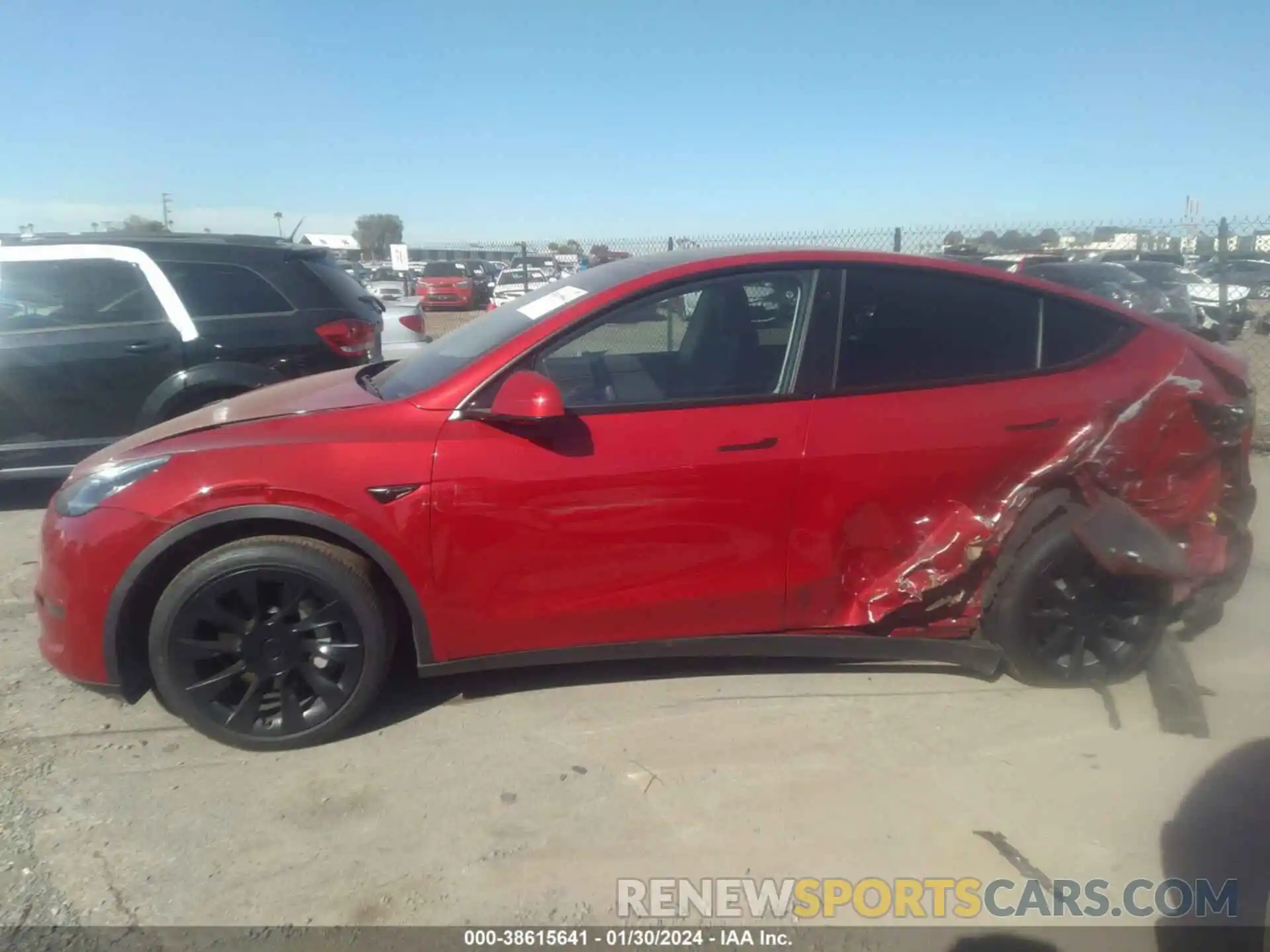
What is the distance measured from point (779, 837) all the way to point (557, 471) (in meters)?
1.35

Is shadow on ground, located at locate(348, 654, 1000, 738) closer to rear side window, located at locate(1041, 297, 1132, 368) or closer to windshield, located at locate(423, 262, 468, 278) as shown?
rear side window, located at locate(1041, 297, 1132, 368)

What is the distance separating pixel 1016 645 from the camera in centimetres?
359

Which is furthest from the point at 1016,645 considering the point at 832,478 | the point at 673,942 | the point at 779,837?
the point at 673,942

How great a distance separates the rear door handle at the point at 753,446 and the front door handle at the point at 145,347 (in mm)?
4168

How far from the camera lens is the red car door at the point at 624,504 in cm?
321

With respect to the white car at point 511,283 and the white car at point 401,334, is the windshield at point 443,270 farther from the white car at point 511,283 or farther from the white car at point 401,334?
the white car at point 401,334

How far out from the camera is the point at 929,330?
11.7 ft

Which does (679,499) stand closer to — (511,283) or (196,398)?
(196,398)

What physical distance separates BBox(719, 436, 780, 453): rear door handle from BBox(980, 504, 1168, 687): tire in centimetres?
103

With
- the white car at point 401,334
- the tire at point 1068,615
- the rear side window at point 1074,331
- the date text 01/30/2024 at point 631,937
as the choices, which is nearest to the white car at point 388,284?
the white car at point 401,334

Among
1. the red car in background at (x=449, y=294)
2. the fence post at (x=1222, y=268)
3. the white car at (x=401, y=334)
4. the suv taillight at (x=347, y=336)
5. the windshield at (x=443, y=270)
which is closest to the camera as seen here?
the suv taillight at (x=347, y=336)

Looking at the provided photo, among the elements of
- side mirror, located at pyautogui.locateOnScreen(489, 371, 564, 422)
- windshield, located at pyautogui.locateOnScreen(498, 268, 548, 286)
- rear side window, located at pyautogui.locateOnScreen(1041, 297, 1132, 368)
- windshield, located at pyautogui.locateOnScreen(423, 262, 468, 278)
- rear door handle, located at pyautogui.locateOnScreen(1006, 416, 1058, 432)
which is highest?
windshield, located at pyautogui.locateOnScreen(423, 262, 468, 278)

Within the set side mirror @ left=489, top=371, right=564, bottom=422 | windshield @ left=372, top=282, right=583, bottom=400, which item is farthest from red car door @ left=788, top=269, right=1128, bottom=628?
windshield @ left=372, top=282, right=583, bottom=400

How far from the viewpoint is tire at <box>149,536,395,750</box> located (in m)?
3.17
